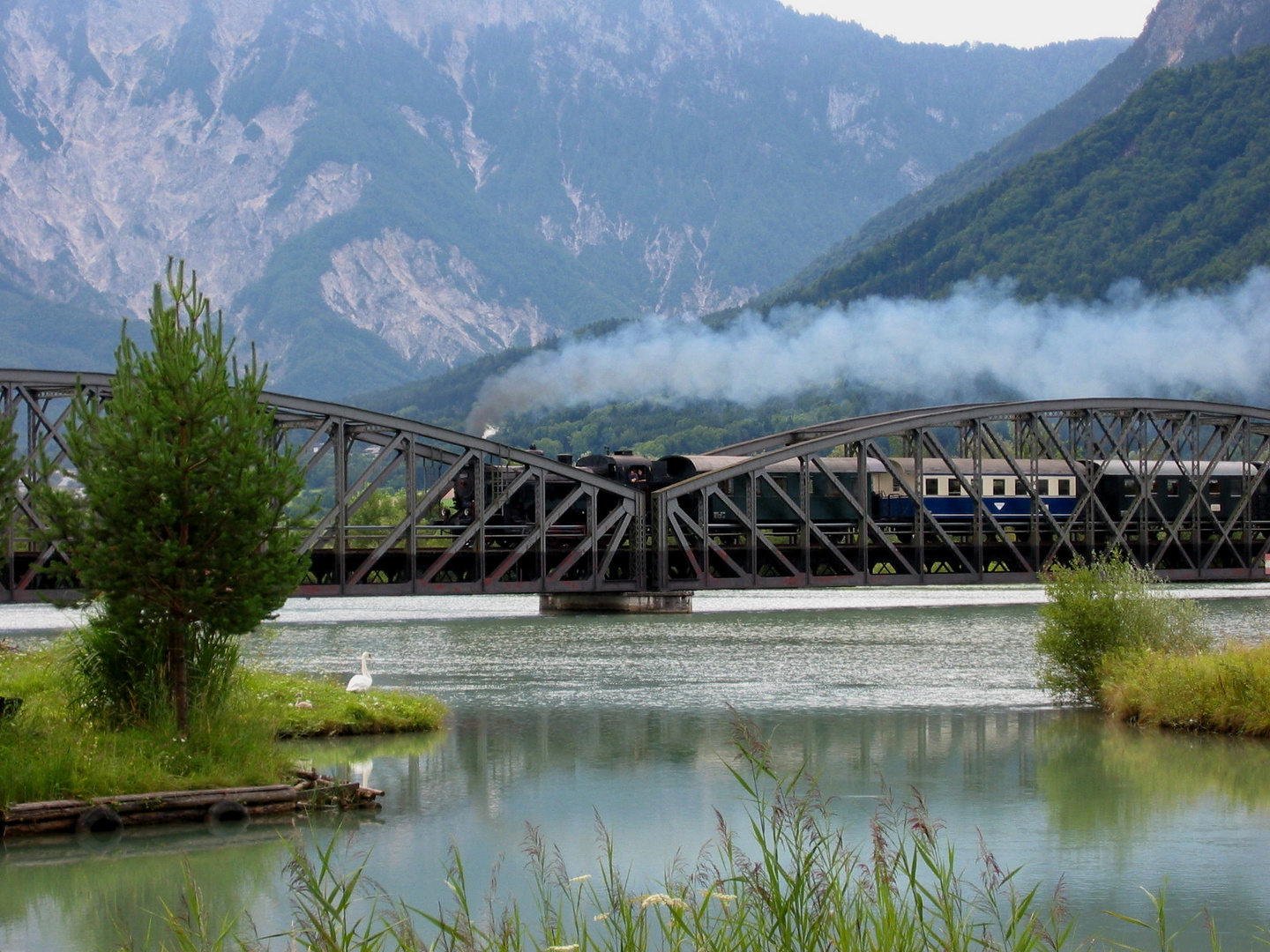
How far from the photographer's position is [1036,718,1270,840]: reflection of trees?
24906 millimetres

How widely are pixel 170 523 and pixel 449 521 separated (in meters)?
55.6

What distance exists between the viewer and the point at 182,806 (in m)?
22.2

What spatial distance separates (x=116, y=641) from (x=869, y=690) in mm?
22251

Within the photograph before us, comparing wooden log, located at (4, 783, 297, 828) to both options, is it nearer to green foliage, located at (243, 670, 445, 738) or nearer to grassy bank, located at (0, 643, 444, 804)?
grassy bank, located at (0, 643, 444, 804)

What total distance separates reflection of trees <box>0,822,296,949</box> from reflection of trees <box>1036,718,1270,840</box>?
11.3 metres

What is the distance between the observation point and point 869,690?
4162cm

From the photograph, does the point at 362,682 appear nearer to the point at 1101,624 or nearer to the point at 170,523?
the point at 170,523

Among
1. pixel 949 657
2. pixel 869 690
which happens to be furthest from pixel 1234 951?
pixel 949 657

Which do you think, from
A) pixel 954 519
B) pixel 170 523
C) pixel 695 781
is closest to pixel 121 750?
pixel 170 523

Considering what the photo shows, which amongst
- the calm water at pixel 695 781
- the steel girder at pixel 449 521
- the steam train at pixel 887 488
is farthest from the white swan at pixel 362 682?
the steam train at pixel 887 488

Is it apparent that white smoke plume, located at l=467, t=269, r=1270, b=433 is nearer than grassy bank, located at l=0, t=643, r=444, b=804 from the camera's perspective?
No

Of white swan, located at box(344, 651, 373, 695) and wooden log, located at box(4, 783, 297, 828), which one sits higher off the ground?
white swan, located at box(344, 651, 373, 695)

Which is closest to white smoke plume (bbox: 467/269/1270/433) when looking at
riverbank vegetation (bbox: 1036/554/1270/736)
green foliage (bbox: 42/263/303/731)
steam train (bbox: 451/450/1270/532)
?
steam train (bbox: 451/450/1270/532)

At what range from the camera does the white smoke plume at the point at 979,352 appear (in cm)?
16900
